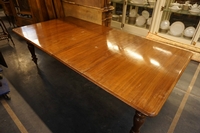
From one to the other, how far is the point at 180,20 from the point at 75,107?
8.72ft

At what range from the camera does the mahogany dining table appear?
750 millimetres

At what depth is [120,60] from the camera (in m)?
1.04

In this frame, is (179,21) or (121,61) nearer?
(121,61)

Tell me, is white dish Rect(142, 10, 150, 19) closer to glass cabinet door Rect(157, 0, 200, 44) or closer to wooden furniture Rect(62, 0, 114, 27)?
glass cabinet door Rect(157, 0, 200, 44)

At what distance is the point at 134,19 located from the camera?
131 inches

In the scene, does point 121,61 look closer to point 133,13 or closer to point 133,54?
point 133,54

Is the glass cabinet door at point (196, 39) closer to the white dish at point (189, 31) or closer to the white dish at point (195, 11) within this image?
the white dish at point (189, 31)

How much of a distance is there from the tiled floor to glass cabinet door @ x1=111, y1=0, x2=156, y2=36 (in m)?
1.58

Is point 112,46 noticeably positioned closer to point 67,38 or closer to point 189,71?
point 67,38

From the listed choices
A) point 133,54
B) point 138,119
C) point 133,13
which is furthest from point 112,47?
point 133,13

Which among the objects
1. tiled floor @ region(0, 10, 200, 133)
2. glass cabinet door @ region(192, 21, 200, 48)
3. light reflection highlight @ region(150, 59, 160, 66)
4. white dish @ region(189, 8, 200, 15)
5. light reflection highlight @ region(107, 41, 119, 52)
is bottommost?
tiled floor @ region(0, 10, 200, 133)

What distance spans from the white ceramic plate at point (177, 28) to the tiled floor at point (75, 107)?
0.96 meters

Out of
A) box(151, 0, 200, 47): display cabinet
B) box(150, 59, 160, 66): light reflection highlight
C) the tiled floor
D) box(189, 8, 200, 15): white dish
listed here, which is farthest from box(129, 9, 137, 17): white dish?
box(150, 59, 160, 66): light reflection highlight

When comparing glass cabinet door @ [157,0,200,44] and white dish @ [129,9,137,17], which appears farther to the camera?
white dish @ [129,9,137,17]
